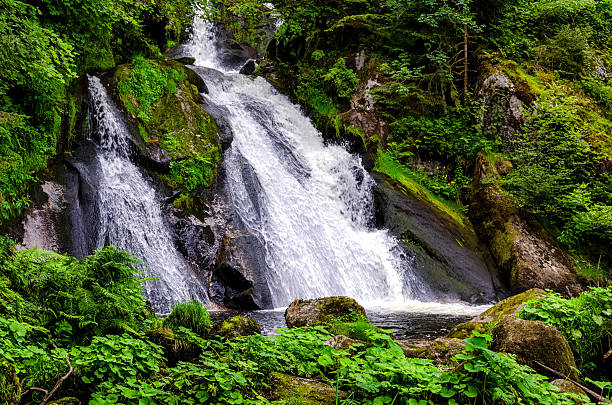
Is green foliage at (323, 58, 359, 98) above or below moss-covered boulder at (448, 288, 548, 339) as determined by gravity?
above

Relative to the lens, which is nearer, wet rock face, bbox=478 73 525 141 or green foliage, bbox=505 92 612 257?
green foliage, bbox=505 92 612 257

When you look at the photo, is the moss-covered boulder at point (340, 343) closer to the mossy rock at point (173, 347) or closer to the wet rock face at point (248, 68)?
the mossy rock at point (173, 347)

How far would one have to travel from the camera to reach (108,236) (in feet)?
31.8

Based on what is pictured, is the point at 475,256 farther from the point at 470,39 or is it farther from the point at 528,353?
the point at 528,353

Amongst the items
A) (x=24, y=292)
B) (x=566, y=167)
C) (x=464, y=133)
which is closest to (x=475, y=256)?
(x=566, y=167)

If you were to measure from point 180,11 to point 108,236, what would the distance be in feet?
18.3

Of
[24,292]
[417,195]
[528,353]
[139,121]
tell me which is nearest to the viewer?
[528,353]

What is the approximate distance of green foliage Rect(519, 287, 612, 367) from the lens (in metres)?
3.96

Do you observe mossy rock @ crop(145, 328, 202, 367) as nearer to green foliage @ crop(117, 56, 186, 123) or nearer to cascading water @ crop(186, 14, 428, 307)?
cascading water @ crop(186, 14, 428, 307)

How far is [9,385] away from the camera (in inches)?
89.7

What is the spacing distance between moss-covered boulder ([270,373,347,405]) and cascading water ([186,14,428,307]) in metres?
7.12

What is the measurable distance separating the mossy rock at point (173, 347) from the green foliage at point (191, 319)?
2.93 feet

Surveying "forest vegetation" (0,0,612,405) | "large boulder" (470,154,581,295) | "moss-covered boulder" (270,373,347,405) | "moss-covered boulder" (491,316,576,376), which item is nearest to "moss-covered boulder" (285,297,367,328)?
"forest vegetation" (0,0,612,405)

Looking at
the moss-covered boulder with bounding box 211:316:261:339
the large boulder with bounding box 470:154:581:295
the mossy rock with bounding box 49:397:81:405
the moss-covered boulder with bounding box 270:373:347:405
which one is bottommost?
the large boulder with bounding box 470:154:581:295
